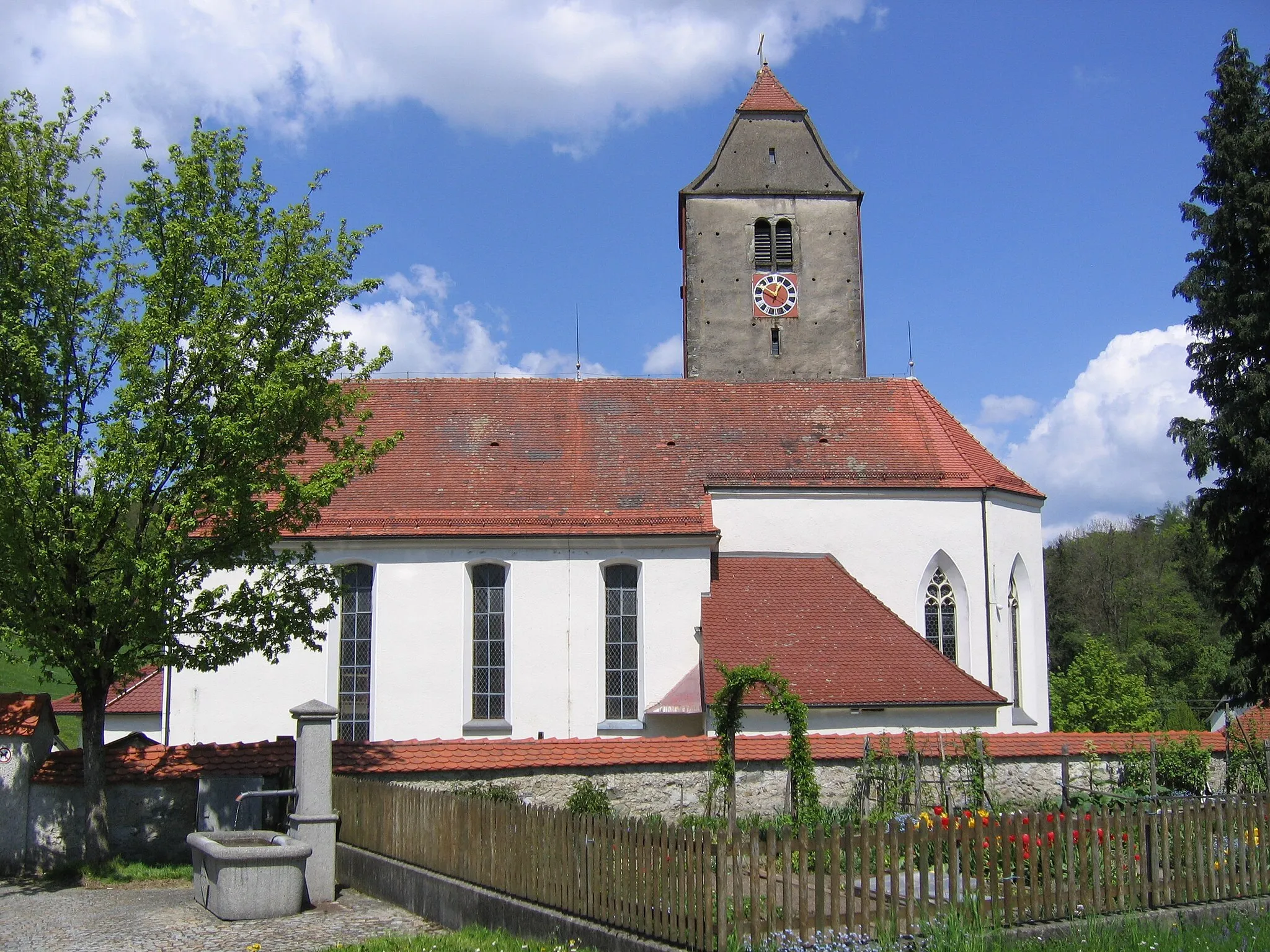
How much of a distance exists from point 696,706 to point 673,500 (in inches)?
166

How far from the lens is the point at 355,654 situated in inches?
850

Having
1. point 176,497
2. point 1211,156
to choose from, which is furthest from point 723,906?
point 1211,156

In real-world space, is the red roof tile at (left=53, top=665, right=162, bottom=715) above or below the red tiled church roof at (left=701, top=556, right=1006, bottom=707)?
below

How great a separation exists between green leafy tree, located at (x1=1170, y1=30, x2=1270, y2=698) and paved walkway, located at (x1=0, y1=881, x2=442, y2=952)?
63.2ft

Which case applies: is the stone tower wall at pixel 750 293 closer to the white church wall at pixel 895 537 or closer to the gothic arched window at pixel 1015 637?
the white church wall at pixel 895 537

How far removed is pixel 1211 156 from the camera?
2448cm

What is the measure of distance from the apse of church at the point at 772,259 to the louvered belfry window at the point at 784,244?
2 cm

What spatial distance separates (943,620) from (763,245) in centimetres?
1212

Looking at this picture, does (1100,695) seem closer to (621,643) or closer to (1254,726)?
(1254,726)

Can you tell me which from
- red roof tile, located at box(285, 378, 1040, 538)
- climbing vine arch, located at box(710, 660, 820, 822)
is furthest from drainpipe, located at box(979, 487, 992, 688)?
climbing vine arch, located at box(710, 660, 820, 822)

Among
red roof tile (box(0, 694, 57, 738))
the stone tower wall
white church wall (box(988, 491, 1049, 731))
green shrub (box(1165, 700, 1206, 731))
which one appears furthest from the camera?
green shrub (box(1165, 700, 1206, 731))

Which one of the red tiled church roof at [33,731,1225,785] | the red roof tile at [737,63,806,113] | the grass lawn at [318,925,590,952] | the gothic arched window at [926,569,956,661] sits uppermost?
the red roof tile at [737,63,806,113]

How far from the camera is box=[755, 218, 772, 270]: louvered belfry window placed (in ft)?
100

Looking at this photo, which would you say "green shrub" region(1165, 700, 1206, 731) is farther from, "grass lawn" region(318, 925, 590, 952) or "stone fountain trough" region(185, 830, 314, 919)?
"grass lawn" region(318, 925, 590, 952)
